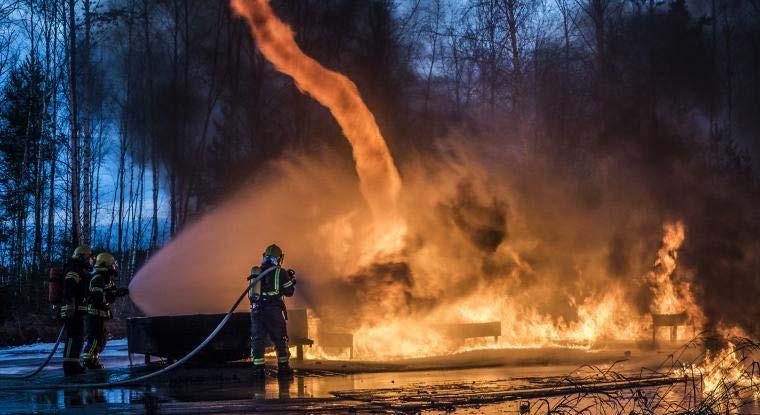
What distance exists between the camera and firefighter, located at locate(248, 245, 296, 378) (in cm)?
1405

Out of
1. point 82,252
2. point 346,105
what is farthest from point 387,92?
point 82,252

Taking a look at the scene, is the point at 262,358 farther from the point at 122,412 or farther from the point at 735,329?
the point at 735,329

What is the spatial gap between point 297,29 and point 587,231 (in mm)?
14110

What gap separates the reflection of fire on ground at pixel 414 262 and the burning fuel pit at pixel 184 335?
276 cm

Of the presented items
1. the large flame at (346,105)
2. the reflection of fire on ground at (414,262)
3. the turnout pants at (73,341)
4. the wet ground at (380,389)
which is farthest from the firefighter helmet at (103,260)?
the large flame at (346,105)

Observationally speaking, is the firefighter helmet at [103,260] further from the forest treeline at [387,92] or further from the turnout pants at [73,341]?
the forest treeline at [387,92]

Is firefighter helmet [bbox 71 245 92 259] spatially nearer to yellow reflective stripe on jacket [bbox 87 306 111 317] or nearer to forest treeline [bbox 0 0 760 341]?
yellow reflective stripe on jacket [bbox 87 306 111 317]

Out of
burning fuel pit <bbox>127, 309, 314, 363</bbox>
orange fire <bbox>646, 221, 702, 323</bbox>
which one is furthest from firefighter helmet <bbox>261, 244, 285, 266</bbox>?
orange fire <bbox>646, 221, 702, 323</bbox>

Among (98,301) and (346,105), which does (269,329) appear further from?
(346,105)

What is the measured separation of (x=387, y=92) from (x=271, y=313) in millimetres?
22151

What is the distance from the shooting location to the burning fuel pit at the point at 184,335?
1466 centimetres

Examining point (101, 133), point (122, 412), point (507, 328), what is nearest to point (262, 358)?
point (122, 412)

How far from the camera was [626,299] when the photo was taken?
24344mm

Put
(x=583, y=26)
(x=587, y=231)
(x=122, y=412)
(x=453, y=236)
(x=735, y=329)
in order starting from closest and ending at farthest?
(x=122, y=412)
(x=453, y=236)
(x=735, y=329)
(x=587, y=231)
(x=583, y=26)
